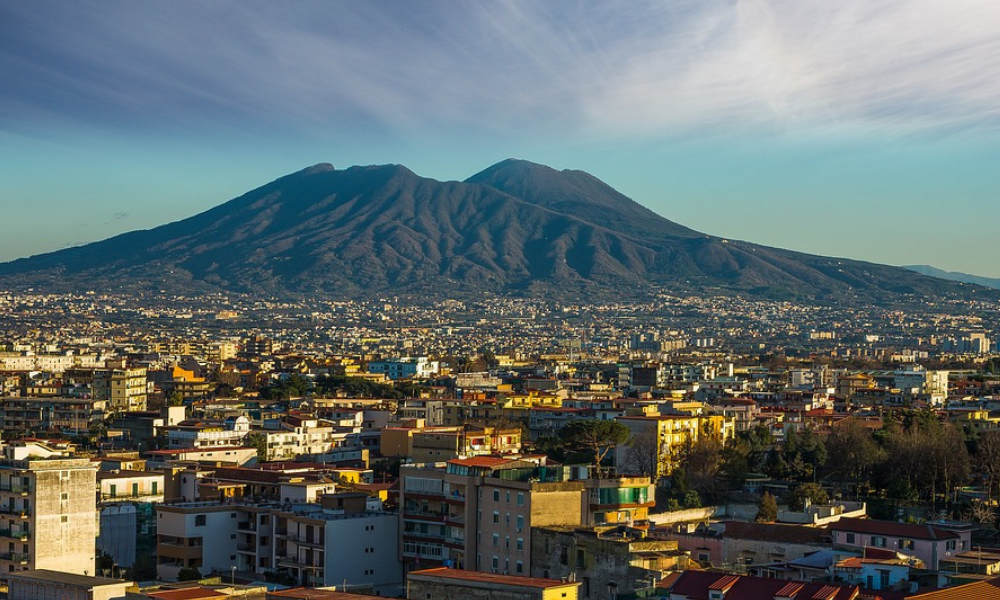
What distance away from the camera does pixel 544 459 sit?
1732 inches

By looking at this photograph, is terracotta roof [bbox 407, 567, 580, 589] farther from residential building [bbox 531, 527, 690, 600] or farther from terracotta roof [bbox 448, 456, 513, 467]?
terracotta roof [bbox 448, 456, 513, 467]

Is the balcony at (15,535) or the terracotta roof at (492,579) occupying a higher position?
the terracotta roof at (492,579)

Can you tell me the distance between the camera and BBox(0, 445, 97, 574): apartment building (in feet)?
115

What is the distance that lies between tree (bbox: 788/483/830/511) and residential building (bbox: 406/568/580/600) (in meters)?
17.5

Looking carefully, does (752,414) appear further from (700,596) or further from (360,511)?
(700,596)

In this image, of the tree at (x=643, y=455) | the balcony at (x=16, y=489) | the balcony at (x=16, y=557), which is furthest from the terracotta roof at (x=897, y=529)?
the balcony at (x=16, y=489)

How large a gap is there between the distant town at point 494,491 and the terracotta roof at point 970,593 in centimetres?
9

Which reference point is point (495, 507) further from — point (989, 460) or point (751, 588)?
point (989, 460)

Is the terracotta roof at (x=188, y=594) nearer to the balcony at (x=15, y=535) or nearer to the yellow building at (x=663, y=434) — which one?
the balcony at (x=15, y=535)

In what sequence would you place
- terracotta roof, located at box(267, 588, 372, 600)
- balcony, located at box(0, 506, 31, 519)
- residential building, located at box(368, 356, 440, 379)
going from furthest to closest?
residential building, located at box(368, 356, 440, 379)
balcony, located at box(0, 506, 31, 519)
terracotta roof, located at box(267, 588, 372, 600)

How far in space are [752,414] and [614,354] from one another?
303 ft

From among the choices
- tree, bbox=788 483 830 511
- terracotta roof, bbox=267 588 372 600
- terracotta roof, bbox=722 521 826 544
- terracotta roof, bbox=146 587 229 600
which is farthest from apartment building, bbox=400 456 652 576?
terracotta roof, bbox=146 587 229 600

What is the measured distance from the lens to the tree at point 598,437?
5316 centimetres

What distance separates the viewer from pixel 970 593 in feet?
87.1
